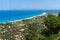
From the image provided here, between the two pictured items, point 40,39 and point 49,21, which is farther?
point 49,21

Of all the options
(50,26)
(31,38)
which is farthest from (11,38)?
(50,26)

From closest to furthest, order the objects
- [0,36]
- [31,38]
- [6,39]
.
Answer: [31,38], [6,39], [0,36]

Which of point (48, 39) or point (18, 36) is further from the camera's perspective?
point (18, 36)

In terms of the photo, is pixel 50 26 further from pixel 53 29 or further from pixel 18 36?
pixel 18 36

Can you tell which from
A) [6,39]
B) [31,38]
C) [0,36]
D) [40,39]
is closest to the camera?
[40,39]

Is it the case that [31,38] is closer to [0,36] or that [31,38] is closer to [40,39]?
[40,39]

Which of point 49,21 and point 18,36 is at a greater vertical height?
point 49,21

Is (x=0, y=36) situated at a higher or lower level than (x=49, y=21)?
lower

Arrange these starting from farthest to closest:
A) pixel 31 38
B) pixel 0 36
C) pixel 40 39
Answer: pixel 0 36 → pixel 31 38 → pixel 40 39

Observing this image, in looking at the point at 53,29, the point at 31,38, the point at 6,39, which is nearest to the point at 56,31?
the point at 53,29
